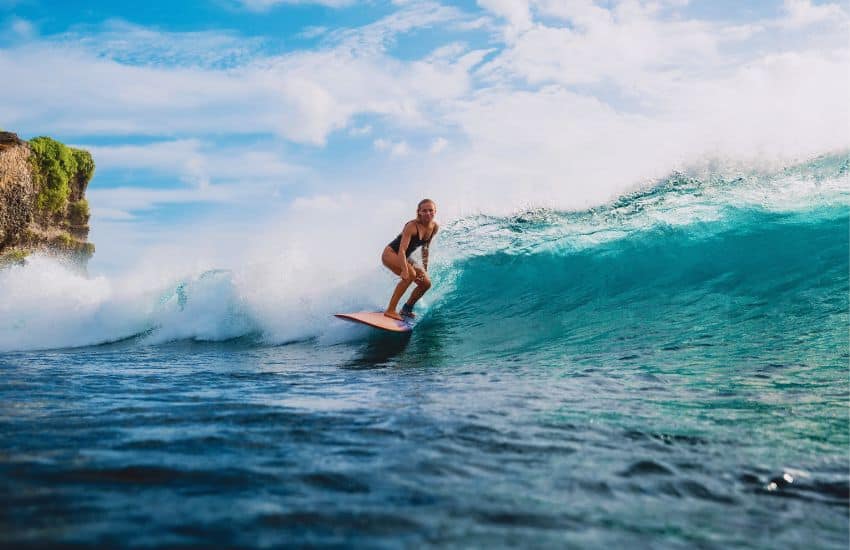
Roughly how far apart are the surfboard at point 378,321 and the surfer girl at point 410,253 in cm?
12

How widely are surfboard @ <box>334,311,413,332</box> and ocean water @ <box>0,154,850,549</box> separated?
0.90ft

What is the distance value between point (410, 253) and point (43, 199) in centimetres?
2107

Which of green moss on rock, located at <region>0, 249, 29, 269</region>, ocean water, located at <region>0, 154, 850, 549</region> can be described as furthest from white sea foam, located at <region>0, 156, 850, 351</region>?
green moss on rock, located at <region>0, 249, 29, 269</region>

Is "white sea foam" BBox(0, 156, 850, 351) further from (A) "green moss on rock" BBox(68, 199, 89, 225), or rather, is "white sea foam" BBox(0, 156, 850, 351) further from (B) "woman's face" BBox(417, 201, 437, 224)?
(A) "green moss on rock" BBox(68, 199, 89, 225)

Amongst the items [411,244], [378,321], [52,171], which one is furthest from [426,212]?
[52,171]

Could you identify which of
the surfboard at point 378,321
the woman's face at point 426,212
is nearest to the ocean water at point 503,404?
the surfboard at point 378,321

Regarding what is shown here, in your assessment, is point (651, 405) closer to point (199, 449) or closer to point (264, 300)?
point (199, 449)

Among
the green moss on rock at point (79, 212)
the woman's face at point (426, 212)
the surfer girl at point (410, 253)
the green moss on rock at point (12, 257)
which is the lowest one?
the surfer girl at point (410, 253)

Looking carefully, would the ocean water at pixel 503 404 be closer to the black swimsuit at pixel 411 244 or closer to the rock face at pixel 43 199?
the black swimsuit at pixel 411 244

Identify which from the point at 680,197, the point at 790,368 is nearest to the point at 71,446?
the point at 790,368

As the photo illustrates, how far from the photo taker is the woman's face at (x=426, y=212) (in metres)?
8.30

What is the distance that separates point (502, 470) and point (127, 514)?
1504 mm

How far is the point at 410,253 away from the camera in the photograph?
28.8 feet

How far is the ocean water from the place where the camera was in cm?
223
